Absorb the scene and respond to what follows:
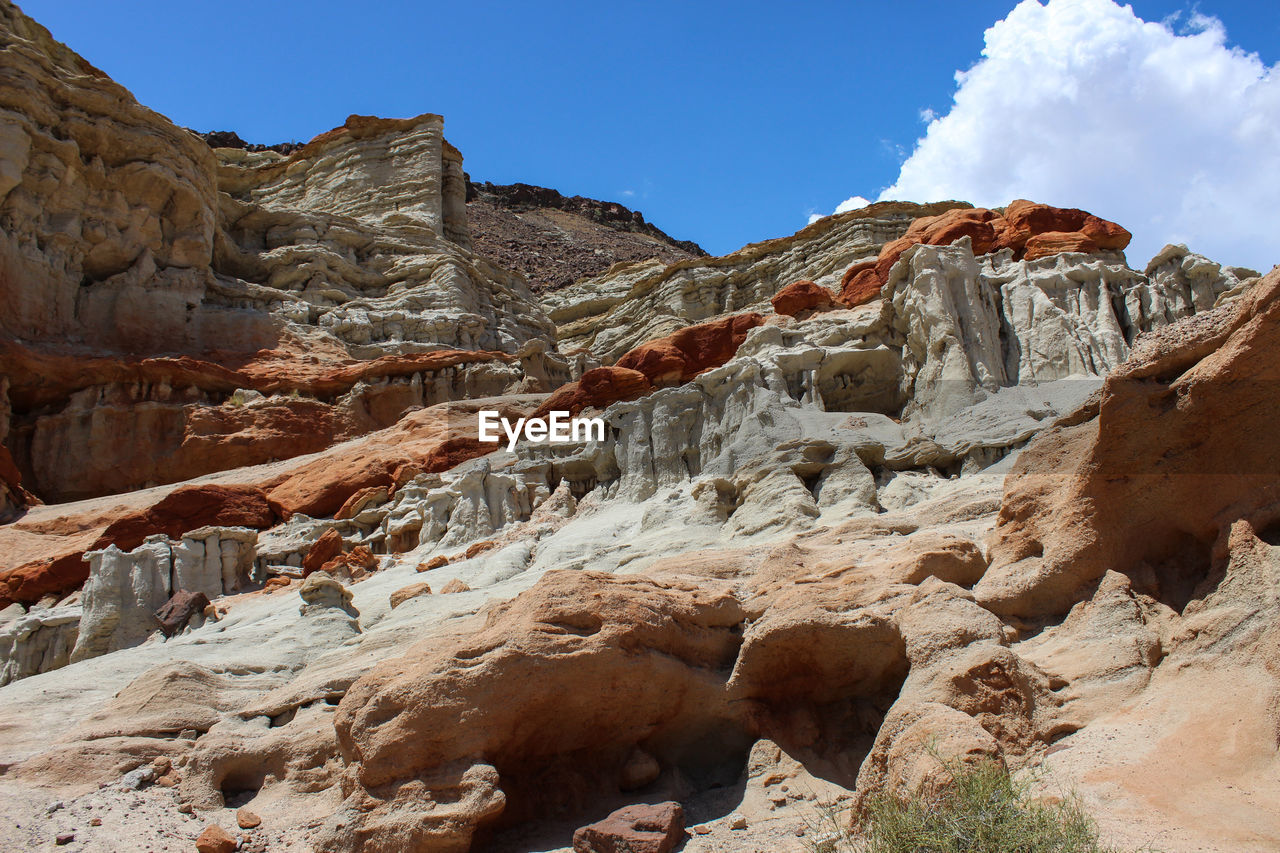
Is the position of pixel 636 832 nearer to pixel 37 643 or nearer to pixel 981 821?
pixel 981 821

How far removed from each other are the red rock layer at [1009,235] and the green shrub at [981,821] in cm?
1997

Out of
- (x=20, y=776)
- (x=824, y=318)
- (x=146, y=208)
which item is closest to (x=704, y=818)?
(x=20, y=776)

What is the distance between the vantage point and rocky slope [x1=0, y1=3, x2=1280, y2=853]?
5.61m

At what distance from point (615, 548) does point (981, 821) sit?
32.1 feet

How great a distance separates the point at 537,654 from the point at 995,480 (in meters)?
8.26

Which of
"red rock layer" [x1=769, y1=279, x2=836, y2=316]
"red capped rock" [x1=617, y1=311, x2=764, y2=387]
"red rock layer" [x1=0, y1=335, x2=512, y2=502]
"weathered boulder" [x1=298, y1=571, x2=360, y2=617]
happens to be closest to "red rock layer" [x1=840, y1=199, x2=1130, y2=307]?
"red rock layer" [x1=769, y1=279, x2=836, y2=316]

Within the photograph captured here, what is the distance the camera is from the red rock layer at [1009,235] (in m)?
23.3

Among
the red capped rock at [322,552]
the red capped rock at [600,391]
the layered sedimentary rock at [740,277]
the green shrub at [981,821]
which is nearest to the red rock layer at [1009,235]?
the red capped rock at [600,391]

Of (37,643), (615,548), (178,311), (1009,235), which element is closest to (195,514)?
(37,643)

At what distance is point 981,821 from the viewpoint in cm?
429

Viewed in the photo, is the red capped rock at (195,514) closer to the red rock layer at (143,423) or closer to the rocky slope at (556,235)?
the red rock layer at (143,423)

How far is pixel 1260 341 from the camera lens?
5.48m

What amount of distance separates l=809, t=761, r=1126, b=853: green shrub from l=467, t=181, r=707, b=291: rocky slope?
202 ft

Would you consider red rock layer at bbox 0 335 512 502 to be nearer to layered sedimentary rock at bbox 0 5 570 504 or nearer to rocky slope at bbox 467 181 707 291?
layered sedimentary rock at bbox 0 5 570 504
